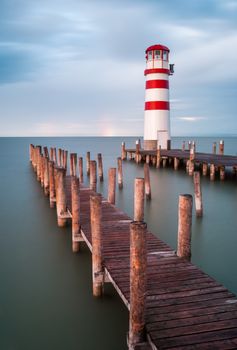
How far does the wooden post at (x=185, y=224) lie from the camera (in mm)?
4840

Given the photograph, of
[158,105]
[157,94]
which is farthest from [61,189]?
[157,94]

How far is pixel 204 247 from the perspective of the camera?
8055 mm

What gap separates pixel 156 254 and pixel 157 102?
17987mm

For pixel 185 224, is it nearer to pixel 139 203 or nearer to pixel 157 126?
pixel 139 203

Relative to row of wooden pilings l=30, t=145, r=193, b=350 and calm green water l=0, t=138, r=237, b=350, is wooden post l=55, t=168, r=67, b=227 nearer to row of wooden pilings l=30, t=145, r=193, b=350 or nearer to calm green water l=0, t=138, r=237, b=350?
row of wooden pilings l=30, t=145, r=193, b=350

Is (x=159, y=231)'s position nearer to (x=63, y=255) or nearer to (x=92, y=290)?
(x=63, y=255)

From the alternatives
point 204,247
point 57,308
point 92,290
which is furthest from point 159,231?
point 57,308

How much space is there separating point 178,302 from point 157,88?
1963 centimetres

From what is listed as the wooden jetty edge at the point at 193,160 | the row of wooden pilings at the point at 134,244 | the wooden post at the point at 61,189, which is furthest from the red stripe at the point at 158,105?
the wooden post at the point at 61,189

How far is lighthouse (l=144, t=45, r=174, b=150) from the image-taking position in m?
21.7

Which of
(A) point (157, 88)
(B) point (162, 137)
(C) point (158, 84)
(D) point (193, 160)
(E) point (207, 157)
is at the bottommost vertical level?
(D) point (193, 160)

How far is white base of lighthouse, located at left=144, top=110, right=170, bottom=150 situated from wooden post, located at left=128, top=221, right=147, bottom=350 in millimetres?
19602

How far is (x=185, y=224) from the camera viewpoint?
4863 millimetres

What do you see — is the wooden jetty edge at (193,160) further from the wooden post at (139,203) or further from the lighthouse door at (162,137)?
the wooden post at (139,203)
